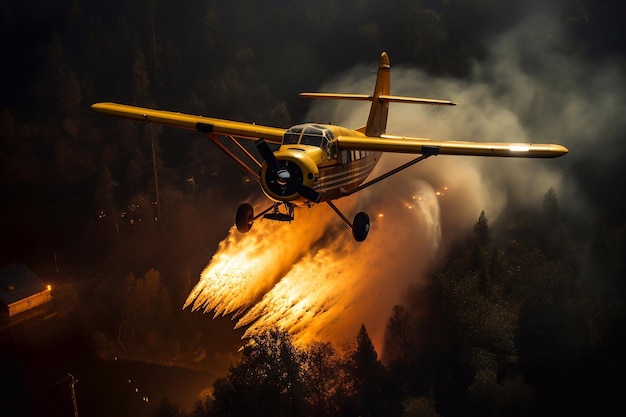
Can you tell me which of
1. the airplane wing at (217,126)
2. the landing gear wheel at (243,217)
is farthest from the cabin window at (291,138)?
the landing gear wheel at (243,217)

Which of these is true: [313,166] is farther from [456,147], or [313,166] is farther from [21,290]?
[21,290]

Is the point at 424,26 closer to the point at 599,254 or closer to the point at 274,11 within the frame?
the point at 274,11

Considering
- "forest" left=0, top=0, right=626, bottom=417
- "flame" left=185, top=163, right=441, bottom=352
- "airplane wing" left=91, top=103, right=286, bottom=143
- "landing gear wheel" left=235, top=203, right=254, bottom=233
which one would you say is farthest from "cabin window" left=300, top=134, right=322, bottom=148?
"flame" left=185, top=163, right=441, bottom=352

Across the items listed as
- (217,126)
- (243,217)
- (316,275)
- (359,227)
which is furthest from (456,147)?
(316,275)

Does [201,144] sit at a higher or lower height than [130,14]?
lower

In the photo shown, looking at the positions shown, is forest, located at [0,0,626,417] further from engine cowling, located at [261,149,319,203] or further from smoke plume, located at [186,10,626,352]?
engine cowling, located at [261,149,319,203]

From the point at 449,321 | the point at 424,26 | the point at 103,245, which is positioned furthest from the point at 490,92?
the point at 103,245
